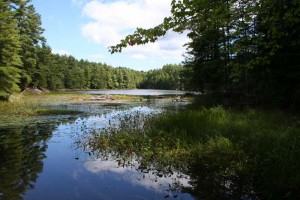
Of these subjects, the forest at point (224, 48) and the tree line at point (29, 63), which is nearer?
the forest at point (224, 48)

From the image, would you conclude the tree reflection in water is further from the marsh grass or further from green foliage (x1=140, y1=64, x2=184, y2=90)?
green foliage (x1=140, y1=64, x2=184, y2=90)

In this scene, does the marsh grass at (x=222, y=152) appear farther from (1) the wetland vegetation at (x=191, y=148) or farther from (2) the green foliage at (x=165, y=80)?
(2) the green foliage at (x=165, y=80)

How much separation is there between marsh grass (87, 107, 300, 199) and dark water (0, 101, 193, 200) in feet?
2.22

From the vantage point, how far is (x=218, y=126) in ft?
37.9

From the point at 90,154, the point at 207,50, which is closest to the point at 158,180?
the point at 90,154

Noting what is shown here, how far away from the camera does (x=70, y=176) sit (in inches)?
335

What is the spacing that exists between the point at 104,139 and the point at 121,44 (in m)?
7.37

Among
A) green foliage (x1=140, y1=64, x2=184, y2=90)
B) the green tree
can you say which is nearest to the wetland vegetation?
the green tree

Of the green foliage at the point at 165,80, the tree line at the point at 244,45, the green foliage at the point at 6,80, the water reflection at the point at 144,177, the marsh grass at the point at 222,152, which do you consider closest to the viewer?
the tree line at the point at 244,45

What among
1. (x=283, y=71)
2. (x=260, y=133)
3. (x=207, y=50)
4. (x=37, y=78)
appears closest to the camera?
(x=260, y=133)

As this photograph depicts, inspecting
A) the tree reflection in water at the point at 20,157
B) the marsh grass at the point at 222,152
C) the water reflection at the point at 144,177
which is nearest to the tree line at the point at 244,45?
the marsh grass at the point at 222,152

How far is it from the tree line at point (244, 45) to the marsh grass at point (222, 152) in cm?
222

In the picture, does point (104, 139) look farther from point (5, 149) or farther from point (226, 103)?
point (226, 103)

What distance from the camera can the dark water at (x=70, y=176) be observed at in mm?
7055
